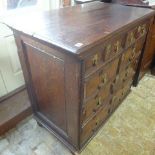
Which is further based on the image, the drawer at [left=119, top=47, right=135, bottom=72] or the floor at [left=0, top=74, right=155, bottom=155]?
the floor at [left=0, top=74, right=155, bottom=155]

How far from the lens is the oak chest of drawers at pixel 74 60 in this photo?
0.76 meters

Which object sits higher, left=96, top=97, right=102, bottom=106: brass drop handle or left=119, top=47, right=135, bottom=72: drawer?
left=119, top=47, right=135, bottom=72: drawer

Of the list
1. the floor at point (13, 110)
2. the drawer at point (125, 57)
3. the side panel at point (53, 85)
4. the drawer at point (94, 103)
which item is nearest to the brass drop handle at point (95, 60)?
the side panel at point (53, 85)

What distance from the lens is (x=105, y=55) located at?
88 centimetres

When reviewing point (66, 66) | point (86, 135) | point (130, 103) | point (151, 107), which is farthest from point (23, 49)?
point (151, 107)

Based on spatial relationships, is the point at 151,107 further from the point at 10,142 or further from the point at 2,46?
the point at 2,46

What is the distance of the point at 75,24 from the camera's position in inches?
35.8

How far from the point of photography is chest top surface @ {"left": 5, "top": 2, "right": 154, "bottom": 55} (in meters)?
0.72

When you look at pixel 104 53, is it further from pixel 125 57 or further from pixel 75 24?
pixel 125 57

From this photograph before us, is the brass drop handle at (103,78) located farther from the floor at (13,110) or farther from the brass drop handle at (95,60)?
the floor at (13,110)

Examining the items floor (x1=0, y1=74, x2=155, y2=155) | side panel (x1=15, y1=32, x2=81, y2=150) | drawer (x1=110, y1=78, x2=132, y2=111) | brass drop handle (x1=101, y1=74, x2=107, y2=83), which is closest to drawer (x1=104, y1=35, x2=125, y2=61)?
brass drop handle (x1=101, y1=74, x2=107, y2=83)

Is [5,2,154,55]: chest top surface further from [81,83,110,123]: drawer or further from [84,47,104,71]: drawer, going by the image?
[81,83,110,123]: drawer

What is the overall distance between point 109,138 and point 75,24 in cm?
96

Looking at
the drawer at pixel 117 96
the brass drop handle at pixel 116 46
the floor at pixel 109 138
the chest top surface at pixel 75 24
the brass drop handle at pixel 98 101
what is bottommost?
the floor at pixel 109 138
